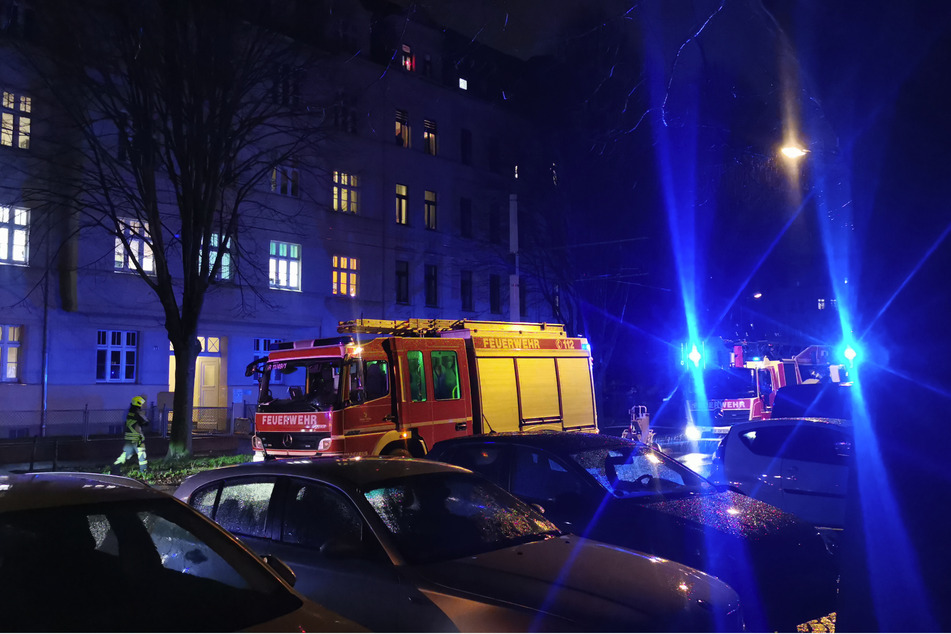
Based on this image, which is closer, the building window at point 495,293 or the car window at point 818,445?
the car window at point 818,445

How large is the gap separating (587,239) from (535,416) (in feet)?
54.3

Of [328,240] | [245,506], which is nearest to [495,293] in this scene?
[328,240]

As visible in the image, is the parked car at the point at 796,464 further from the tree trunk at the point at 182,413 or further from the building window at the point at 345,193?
the building window at the point at 345,193

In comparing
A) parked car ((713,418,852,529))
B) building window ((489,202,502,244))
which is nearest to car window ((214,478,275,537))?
parked car ((713,418,852,529))

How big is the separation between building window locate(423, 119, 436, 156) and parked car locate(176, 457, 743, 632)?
30.1 meters

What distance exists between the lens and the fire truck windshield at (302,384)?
12.5 metres

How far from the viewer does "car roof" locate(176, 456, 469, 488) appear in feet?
16.8

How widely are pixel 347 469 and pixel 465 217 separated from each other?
3192cm

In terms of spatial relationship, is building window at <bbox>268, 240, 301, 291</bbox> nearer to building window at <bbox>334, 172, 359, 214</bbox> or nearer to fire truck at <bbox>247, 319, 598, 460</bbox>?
building window at <bbox>334, 172, 359, 214</bbox>

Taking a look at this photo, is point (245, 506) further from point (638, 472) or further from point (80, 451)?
point (80, 451)

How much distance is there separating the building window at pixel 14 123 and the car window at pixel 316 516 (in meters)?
21.6

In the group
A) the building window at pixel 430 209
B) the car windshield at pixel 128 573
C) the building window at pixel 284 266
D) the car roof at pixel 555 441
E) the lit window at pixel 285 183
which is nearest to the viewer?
the car windshield at pixel 128 573

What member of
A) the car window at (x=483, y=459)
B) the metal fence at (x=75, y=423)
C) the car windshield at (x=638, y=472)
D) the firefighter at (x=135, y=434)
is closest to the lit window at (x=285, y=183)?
the metal fence at (x=75, y=423)

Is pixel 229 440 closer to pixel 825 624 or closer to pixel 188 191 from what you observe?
pixel 188 191
